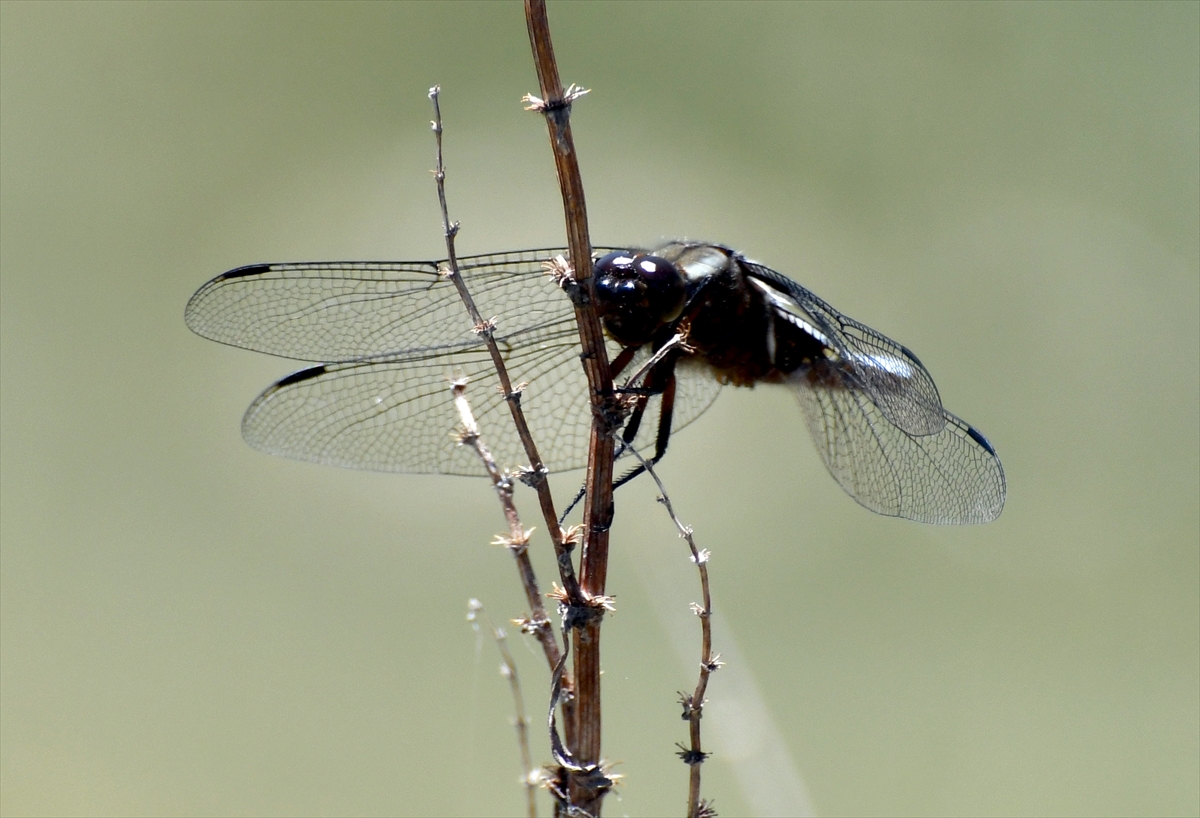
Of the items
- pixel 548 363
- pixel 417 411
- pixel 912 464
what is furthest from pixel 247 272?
pixel 912 464

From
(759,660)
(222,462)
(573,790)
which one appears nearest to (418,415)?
(573,790)

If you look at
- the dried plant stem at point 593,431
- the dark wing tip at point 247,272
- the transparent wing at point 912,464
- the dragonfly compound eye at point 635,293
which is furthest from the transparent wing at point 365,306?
the dried plant stem at point 593,431

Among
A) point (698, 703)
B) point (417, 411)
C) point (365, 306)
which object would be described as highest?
point (365, 306)

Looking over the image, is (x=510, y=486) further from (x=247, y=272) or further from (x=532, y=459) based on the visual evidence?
(x=247, y=272)

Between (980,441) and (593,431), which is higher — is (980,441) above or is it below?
below

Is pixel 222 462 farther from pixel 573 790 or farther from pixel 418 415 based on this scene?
pixel 573 790

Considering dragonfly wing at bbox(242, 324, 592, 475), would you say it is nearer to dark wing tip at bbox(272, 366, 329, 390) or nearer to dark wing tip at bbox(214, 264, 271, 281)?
dark wing tip at bbox(272, 366, 329, 390)
